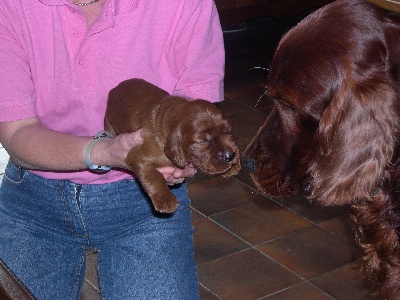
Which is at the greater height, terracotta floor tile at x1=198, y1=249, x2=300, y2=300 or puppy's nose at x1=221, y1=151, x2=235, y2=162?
puppy's nose at x1=221, y1=151, x2=235, y2=162

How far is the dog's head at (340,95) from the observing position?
6.35ft

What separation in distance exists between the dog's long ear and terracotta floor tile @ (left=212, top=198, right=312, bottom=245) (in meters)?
1.80

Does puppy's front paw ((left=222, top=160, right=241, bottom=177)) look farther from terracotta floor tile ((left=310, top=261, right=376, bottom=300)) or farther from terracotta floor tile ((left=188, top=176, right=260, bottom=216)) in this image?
terracotta floor tile ((left=188, top=176, right=260, bottom=216))

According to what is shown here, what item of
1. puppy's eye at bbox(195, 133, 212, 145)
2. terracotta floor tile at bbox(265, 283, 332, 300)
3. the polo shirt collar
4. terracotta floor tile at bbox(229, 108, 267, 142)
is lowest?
terracotta floor tile at bbox(229, 108, 267, 142)

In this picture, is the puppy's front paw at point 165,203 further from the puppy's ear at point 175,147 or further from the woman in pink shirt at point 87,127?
the woman in pink shirt at point 87,127

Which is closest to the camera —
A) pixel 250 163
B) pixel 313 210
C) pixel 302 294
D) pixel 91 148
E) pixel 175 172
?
pixel 175 172

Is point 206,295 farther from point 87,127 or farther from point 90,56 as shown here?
point 90,56

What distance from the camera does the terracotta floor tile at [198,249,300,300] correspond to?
340cm

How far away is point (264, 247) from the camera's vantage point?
3.73 metres

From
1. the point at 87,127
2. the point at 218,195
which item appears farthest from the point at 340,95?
the point at 218,195

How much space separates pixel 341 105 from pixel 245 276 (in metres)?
1.69

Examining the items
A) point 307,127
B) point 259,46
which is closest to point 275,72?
point 307,127

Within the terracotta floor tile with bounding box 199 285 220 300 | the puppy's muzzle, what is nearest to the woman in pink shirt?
the puppy's muzzle

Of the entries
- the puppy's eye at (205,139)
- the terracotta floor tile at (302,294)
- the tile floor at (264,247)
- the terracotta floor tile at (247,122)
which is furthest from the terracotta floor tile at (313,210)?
the puppy's eye at (205,139)
